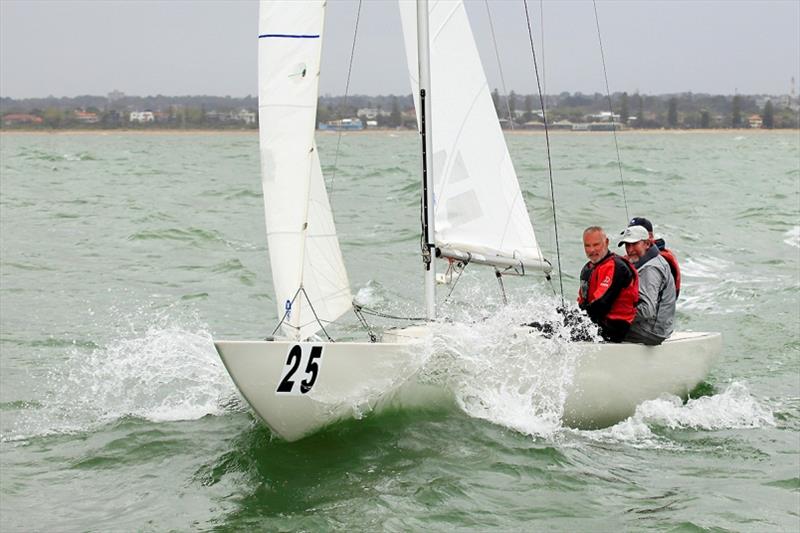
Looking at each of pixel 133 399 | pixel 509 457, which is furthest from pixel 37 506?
pixel 509 457

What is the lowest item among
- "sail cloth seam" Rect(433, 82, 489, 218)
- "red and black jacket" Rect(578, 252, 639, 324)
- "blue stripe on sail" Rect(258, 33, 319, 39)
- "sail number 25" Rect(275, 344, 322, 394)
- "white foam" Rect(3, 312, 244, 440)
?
"white foam" Rect(3, 312, 244, 440)

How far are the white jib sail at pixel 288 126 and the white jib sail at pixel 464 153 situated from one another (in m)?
1.06

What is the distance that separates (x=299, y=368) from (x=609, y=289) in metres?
2.10

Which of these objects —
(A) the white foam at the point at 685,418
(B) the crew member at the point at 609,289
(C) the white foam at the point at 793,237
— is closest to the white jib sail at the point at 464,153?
(B) the crew member at the point at 609,289

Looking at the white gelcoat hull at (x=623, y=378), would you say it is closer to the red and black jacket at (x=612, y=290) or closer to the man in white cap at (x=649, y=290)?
the man in white cap at (x=649, y=290)

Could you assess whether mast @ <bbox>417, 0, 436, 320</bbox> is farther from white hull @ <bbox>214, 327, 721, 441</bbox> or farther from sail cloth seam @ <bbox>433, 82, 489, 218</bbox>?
white hull @ <bbox>214, 327, 721, 441</bbox>

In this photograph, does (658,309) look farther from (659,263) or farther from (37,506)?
(37,506)

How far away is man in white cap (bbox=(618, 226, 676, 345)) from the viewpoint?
7.17 meters

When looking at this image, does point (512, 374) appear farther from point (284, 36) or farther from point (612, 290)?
point (284, 36)

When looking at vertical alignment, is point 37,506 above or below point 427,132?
below

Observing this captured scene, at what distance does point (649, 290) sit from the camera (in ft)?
23.9

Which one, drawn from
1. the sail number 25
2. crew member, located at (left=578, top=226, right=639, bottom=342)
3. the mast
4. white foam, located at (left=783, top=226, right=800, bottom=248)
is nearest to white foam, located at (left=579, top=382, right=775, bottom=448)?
crew member, located at (left=578, top=226, right=639, bottom=342)

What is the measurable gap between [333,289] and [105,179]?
27.3m

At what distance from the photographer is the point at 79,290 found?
12.7 m
